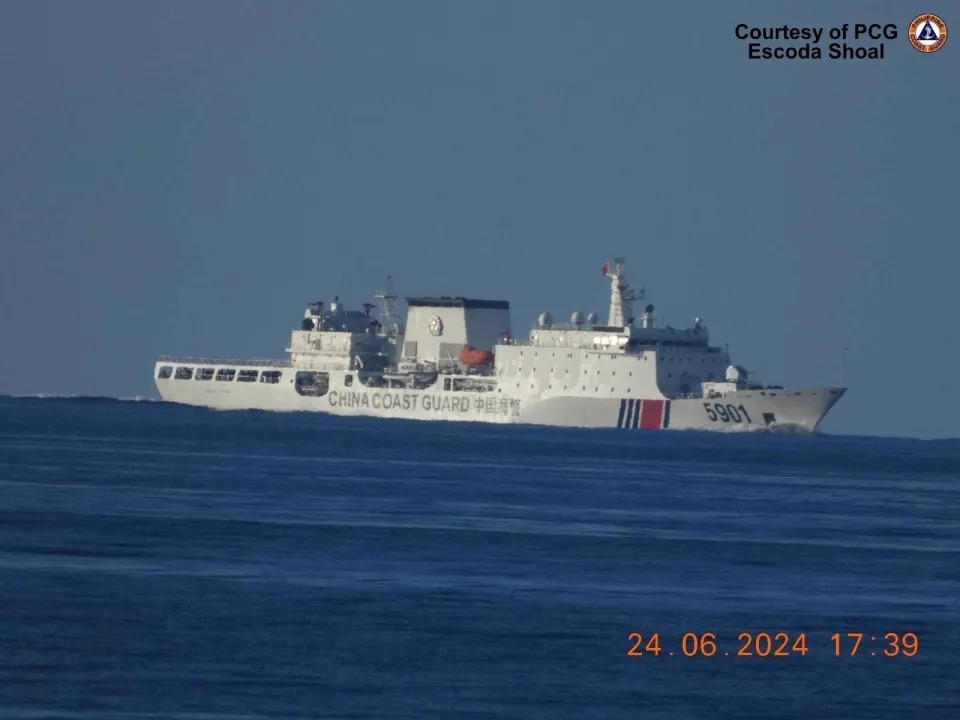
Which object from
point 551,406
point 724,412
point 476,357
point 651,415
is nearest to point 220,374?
point 476,357

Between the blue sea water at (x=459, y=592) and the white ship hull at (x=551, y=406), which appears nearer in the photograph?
the blue sea water at (x=459, y=592)

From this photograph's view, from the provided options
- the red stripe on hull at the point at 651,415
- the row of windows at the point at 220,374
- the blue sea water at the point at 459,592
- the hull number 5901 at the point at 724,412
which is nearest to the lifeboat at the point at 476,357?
the row of windows at the point at 220,374

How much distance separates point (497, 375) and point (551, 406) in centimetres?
408

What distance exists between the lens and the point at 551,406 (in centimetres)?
7881

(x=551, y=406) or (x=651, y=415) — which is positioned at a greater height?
(x=551, y=406)

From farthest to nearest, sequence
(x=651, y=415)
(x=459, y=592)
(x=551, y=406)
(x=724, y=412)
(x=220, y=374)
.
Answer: (x=220, y=374) → (x=551, y=406) → (x=651, y=415) → (x=724, y=412) → (x=459, y=592)

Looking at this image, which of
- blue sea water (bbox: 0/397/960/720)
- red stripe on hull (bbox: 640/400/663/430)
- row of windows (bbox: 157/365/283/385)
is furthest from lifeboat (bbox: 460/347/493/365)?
blue sea water (bbox: 0/397/960/720)

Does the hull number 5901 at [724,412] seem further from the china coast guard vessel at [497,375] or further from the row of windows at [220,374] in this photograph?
the row of windows at [220,374]

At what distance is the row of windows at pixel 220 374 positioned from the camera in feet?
299

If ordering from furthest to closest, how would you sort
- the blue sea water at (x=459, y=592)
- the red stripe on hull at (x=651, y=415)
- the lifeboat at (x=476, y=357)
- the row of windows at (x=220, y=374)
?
the row of windows at (x=220, y=374) < the lifeboat at (x=476, y=357) < the red stripe on hull at (x=651, y=415) < the blue sea water at (x=459, y=592)

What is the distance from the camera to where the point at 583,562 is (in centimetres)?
2861

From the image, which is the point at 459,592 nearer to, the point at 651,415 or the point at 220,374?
the point at 651,415

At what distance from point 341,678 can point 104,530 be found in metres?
13.4

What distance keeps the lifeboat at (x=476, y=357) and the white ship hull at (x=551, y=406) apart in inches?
63.3
